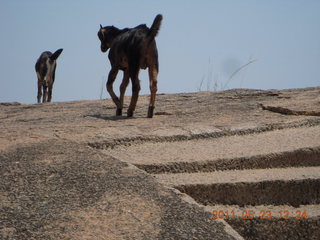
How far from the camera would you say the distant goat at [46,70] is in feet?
48.5

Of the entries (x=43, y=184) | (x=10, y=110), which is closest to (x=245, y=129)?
(x=43, y=184)

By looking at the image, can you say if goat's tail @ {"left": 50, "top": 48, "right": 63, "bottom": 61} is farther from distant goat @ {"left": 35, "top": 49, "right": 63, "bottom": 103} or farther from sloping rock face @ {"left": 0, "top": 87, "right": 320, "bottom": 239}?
sloping rock face @ {"left": 0, "top": 87, "right": 320, "bottom": 239}

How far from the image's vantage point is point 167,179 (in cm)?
456

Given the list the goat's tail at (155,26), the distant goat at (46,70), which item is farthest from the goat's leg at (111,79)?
the distant goat at (46,70)

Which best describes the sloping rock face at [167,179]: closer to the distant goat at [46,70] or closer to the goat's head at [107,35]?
the goat's head at [107,35]

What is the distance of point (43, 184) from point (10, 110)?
6668 mm

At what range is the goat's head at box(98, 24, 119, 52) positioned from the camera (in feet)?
28.8

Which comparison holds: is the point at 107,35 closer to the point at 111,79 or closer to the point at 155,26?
the point at 111,79

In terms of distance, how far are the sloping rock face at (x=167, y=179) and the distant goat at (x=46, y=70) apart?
322 inches
